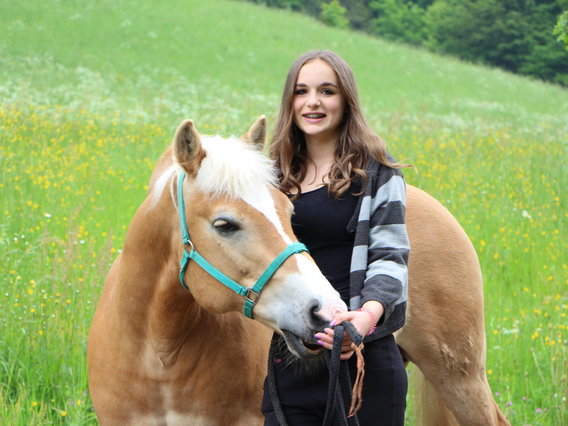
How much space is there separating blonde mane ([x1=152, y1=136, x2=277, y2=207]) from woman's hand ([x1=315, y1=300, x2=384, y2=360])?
54 centimetres

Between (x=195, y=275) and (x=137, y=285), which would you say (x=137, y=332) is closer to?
(x=137, y=285)

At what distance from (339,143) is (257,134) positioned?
344mm

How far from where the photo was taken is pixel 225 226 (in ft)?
7.71

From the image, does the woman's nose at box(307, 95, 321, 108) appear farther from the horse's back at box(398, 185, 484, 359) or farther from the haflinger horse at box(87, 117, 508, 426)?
the horse's back at box(398, 185, 484, 359)

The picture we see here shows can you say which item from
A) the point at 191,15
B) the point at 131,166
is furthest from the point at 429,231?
the point at 191,15

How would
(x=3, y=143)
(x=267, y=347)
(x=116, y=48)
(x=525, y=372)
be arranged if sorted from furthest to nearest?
(x=116, y=48) → (x=3, y=143) → (x=525, y=372) → (x=267, y=347)

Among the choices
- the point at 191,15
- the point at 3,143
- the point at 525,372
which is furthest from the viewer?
the point at 191,15

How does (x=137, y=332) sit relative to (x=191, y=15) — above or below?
above

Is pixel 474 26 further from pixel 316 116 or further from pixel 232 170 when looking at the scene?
pixel 232 170

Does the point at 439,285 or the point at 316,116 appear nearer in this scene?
the point at 316,116

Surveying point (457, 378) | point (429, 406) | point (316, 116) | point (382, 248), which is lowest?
point (429, 406)

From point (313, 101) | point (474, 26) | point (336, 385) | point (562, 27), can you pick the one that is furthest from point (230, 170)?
point (474, 26)

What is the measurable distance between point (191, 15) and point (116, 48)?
8.70m

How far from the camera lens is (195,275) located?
2.45 m
